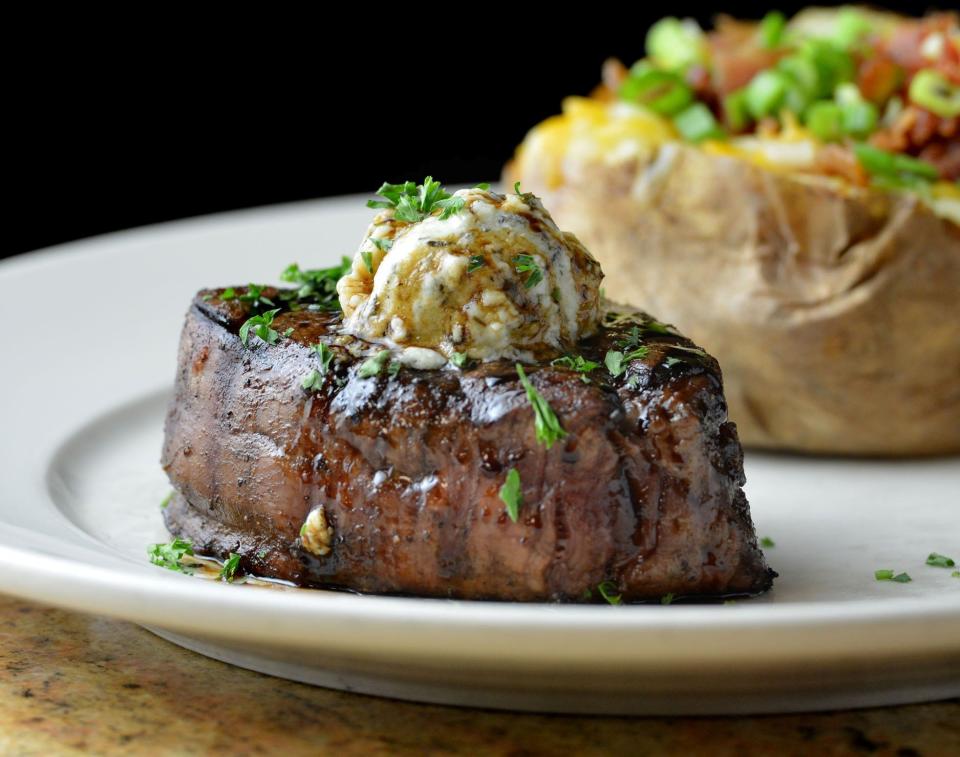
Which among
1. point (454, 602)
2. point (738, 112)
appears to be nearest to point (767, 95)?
point (738, 112)

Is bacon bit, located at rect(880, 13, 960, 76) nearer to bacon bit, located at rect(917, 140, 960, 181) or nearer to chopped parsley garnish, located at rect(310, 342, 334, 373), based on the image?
bacon bit, located at rect(917, 140, 960, 181)

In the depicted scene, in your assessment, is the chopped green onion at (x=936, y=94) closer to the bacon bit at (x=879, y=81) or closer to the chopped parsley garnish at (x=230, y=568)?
A: the bacon bit at (x=879, y=81)

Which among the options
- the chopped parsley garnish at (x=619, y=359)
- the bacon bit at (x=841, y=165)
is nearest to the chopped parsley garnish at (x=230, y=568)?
the chopped parsley garnish at (x=619, y=359)

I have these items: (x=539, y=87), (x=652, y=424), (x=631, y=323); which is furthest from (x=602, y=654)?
(x=539, y=87)

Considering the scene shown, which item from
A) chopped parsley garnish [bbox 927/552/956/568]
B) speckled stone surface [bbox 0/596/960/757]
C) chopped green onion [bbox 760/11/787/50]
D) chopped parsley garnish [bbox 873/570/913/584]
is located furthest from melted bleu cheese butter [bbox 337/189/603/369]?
chopped green onion [bbox 760/11/787/50]

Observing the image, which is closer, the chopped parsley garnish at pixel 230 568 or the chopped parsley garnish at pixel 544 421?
the chopped parsley garnish at pixel 544 421

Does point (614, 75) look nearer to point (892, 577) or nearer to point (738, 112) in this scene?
point (738, 112)

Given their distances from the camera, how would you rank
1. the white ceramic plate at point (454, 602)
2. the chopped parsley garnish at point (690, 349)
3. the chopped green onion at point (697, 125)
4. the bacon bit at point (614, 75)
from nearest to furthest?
1. the white ceramic plate at point (454, 602)
2. the chopped parsley garnish at point (690, 349)
3. the chopped green onion at point (697, 125)
4. the bacon bit at point (614, 75)

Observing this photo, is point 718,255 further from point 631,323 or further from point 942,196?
point 631,323
